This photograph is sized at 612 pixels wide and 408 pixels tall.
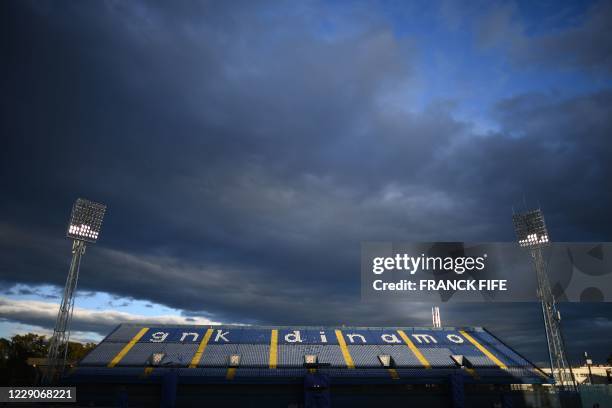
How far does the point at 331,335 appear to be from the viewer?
2181 inches

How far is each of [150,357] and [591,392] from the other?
43932 mm

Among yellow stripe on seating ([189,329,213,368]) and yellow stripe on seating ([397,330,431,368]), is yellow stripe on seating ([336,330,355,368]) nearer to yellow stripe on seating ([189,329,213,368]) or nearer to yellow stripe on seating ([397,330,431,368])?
yellow stripe on seating ([397,330,431,368])

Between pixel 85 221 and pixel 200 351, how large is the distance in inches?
784

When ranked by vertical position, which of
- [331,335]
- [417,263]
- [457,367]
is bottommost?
[457,367]

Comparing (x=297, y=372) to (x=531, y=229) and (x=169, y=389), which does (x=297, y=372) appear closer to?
(x=169, y=389)

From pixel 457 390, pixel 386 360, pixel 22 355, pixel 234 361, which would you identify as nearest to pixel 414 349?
pixel 386 360

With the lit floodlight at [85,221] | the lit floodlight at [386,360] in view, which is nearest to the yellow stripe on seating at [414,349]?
the lit floodlight at [386,360]

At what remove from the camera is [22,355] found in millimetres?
77000

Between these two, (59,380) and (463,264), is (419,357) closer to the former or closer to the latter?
(463,264)

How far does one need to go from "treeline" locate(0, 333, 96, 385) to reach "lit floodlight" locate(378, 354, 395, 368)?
44172 millimetres

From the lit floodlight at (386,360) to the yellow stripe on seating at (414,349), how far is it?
354 cm

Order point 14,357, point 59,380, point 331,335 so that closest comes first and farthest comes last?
point 59,380
point 331,335
point 14,357

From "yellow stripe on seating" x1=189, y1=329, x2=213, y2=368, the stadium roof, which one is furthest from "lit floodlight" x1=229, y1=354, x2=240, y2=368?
"yellow stripe on seating" x1=189, y1=329, x2=213, y2=368

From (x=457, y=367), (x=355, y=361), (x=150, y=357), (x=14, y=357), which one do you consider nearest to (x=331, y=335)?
(x=355, y=361)
